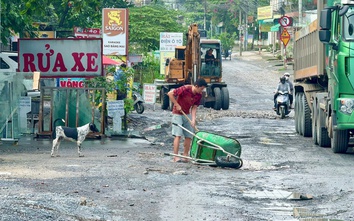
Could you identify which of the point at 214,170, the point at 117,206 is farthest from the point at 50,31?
the point at 117,206

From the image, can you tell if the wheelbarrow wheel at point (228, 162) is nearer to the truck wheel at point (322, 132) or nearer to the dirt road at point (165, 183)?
the dirt road at point (165, 183)

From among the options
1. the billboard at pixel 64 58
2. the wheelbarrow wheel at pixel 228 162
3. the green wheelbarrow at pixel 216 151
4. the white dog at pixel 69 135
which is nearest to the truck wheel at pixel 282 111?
the billboard at pixel 64 58

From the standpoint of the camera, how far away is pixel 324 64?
2003 centimetres

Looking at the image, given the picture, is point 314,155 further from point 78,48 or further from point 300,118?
point 78,48

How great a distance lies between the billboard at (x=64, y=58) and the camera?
22438mm

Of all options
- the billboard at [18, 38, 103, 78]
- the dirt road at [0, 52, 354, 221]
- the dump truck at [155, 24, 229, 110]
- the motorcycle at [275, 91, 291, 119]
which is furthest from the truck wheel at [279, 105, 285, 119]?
the billboard at [18, 38, 103, 78]

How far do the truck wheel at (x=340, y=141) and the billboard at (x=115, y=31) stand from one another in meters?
9.49

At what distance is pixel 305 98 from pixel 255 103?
16813 mm

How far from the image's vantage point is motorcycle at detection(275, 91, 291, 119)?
99.2 feet

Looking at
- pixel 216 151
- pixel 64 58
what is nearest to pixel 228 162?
pixel 216 151

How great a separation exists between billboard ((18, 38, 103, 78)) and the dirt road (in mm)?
2199

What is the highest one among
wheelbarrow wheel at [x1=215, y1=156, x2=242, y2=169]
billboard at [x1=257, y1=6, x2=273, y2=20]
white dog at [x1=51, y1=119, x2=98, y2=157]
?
billboard at [x1=257, y1=6, x2=273, y2=20]

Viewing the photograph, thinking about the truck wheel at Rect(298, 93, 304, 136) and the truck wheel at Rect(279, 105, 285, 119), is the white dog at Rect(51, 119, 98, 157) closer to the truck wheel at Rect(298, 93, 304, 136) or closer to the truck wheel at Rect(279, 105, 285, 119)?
the truck wheel at Rect(298, 93, 304, 136)

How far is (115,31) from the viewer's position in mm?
26016
